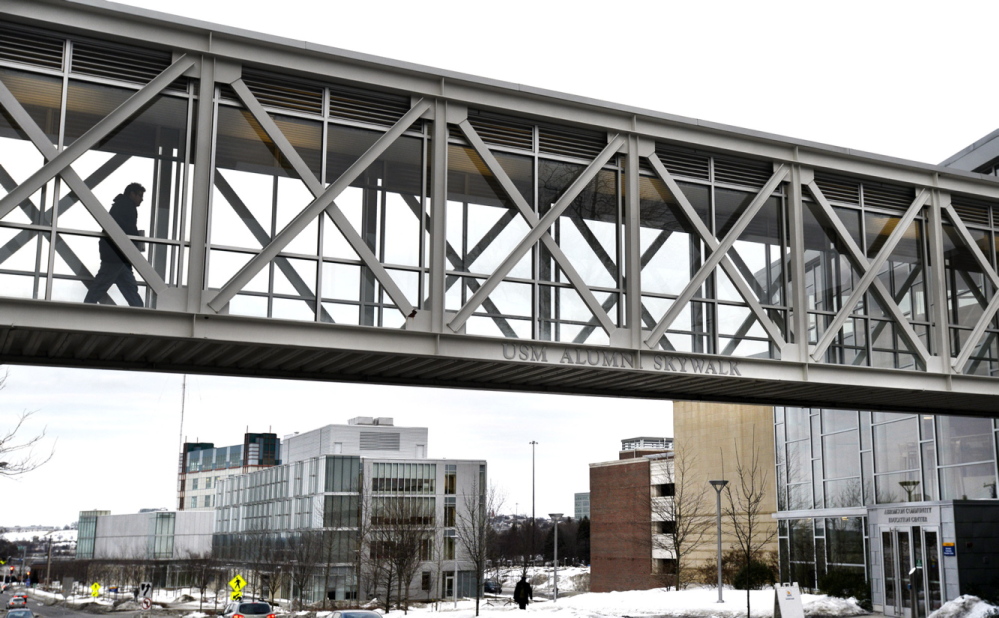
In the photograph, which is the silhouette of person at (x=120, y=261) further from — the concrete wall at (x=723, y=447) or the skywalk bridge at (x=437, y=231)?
the concrete wall at (x=723, y=447)

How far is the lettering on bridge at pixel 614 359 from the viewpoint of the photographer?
15594 millimetres

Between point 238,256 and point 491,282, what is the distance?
3.83m

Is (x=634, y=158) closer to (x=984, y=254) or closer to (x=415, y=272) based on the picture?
(x=415, y=272)

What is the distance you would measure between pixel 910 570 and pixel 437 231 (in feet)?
75.9

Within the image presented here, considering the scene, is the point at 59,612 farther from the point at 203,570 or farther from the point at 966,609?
the point at 966,609

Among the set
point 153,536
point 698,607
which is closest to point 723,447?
point 698,607

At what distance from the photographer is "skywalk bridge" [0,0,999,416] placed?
1323cm

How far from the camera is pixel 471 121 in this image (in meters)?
15.8

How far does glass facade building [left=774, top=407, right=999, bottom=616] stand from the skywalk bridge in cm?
1049

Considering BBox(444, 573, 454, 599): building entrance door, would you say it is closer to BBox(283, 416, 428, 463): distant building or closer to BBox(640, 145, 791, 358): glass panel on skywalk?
BBox(283, 416, 428, 463): distant building

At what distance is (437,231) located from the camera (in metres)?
15.1

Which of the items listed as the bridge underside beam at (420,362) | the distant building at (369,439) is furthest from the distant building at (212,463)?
the bridge underside beam at (420,362)

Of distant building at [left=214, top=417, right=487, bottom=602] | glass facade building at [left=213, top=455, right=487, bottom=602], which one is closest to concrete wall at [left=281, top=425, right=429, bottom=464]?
distant building at [left=214, top=417, right=487, bottom=602]

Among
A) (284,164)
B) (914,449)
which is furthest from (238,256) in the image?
(914,449)
